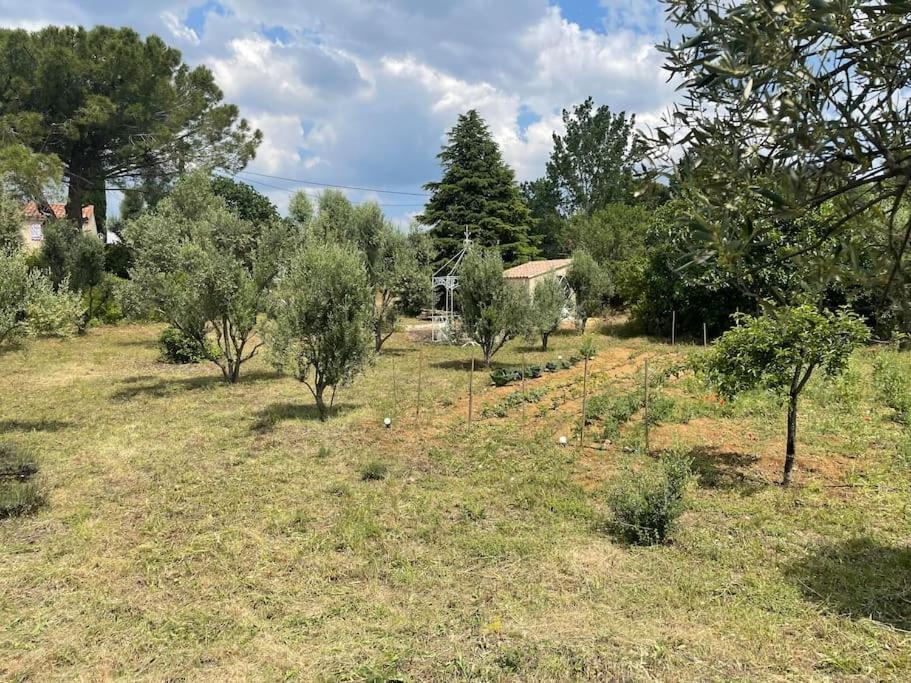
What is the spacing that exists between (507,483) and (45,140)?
Result: 94.1 feet

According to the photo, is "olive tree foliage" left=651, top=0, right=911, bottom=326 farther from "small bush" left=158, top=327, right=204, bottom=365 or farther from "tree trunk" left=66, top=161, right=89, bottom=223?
"tree trunk" left=66, top=161, right=89, bottom=223

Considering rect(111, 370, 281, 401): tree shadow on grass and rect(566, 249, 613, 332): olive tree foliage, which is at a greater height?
rect(566, 249, 613, 332): olive tree foliage

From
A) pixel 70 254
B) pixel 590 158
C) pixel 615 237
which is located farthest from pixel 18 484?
pixel 590 158

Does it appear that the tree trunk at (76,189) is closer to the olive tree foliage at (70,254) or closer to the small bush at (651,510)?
the olive tree foliage at (70,254)

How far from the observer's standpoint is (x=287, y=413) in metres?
12.6

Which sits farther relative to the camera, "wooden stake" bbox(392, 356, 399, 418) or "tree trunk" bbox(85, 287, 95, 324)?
"tree trunk" bbox(85, 287, 95, 324)

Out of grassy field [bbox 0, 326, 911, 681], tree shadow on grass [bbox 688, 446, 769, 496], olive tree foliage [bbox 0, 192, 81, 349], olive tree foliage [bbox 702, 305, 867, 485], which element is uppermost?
olive tree foliage [bbox 0, 192, 81, 349]

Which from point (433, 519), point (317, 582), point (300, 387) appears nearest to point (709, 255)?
point (317, 582)

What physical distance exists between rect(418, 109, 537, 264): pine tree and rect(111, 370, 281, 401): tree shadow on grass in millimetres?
23068

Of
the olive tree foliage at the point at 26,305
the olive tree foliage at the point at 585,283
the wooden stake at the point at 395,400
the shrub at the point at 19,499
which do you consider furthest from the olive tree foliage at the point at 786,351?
the olive tree foliage at the point at 585,283

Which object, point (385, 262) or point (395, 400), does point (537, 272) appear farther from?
point (395, 400)

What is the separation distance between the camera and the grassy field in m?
4.23

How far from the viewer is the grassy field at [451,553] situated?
4.23 meters

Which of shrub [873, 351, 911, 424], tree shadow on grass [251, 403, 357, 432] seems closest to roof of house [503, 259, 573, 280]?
shrub [873, 351, 911, 424]
